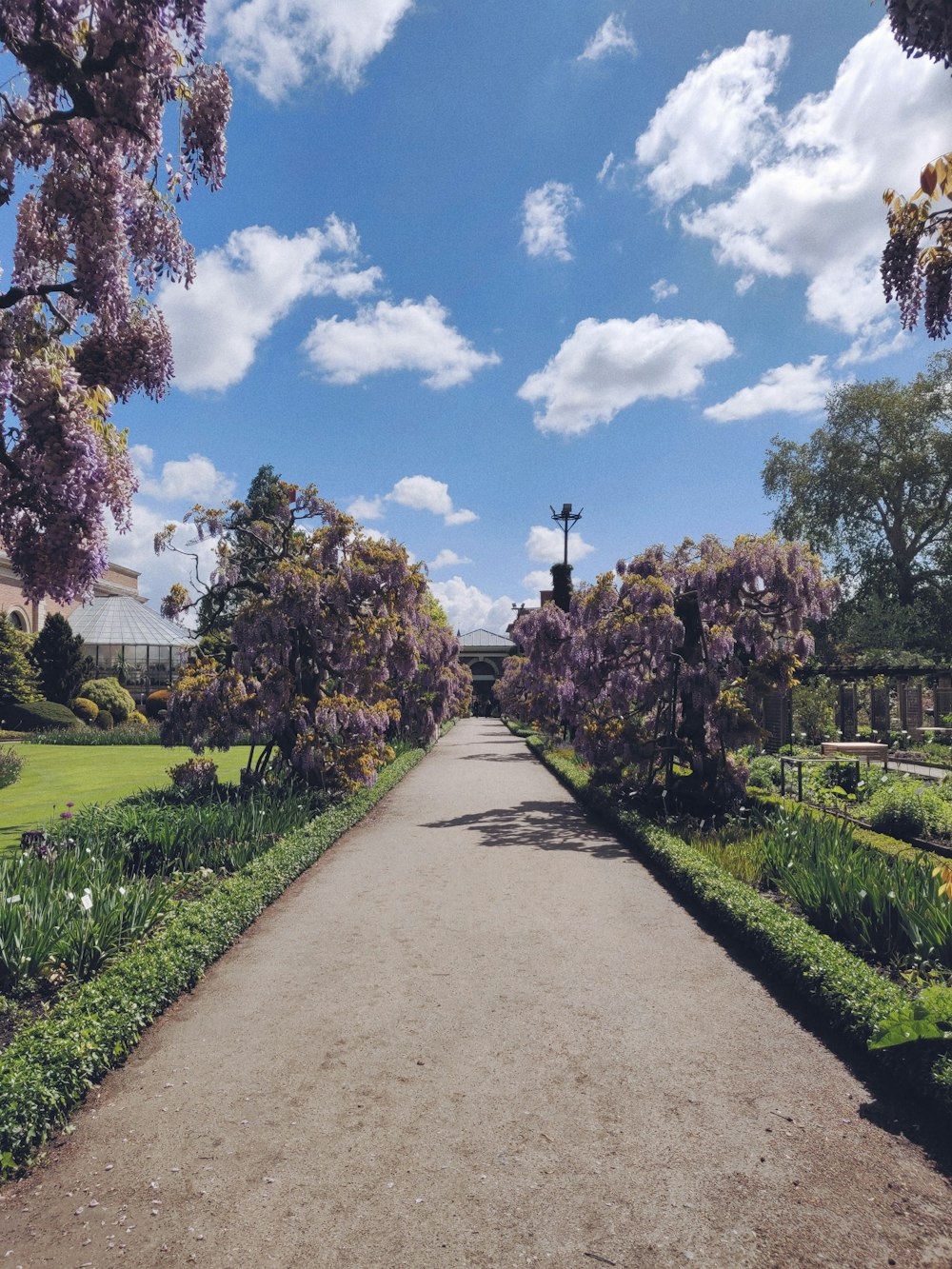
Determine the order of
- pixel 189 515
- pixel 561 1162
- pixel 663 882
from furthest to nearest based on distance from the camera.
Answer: pixel 189 515 → pixel 663 882 → pixel 561 1162

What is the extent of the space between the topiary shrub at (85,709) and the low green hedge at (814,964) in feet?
105

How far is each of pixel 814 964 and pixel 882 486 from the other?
3963 cm

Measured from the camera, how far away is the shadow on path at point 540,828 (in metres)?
11.6

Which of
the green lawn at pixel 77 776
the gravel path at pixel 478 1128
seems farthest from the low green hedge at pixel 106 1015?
the green lawn at pixel 77 776

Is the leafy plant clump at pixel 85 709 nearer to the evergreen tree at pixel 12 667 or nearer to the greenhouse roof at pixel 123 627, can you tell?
the evergreen tree at pixel 12 667

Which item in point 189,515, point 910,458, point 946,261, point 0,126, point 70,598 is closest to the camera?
point 946,261

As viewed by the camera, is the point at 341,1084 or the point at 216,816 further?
the point at 216,816

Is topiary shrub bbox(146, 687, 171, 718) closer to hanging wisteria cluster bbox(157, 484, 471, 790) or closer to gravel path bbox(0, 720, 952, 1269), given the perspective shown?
hanging wisteria cluster bbox(157, 484, 471, 790)

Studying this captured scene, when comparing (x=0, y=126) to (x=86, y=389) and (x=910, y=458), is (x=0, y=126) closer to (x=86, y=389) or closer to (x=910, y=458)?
(x=86, y=389)

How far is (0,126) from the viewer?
5332 mm

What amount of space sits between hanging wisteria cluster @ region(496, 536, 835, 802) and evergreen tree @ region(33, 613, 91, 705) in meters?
28.9

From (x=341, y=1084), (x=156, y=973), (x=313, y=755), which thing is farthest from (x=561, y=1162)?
(x=313, y=755)

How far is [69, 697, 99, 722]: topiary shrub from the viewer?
35312 millimetres

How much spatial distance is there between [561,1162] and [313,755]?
966 centimetres
